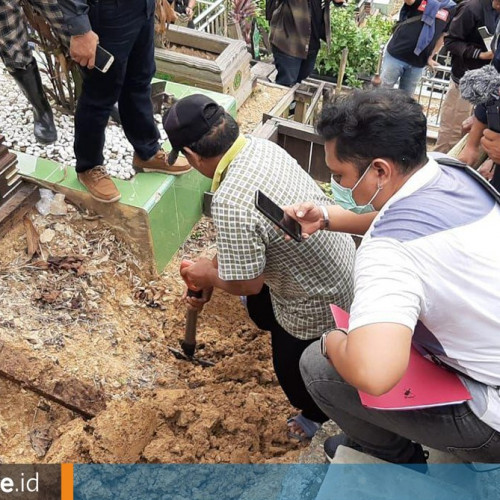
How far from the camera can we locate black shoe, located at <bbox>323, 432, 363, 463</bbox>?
8.65 ft

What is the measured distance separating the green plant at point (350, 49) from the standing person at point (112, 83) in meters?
6.07

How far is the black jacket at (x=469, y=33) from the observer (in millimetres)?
4969

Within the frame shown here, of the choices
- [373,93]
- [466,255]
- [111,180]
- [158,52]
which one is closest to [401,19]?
[158,52]

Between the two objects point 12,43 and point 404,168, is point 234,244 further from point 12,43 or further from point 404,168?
point 12,43

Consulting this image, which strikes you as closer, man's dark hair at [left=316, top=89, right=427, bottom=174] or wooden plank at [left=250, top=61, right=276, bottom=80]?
man's dark hair at [left=316, top=89, right=427, bottom=174]

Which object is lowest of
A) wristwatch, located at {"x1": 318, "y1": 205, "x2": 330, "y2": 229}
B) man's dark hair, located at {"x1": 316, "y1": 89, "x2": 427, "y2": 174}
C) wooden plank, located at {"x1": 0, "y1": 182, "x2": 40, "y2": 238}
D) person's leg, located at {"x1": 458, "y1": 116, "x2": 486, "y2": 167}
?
wooden plank, located at {"x1": 0, "y1": 182, "x2": 40, "y2": 238}

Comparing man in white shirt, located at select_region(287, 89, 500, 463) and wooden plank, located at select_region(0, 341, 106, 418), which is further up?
man in white shirt, located at select_region(287, 89, 500, 463)

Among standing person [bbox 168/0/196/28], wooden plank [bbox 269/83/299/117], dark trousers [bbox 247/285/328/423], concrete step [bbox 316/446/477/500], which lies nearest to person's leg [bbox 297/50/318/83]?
wooden plank [bbox 269/83/299/117]

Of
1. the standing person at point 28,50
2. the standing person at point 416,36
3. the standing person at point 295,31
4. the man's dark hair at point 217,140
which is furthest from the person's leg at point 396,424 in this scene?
the standing person at point 295,31

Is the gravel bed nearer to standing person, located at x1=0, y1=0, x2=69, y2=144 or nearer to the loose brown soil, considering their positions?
standing person, located at x1=0, y1=0, x2=69, y2=144

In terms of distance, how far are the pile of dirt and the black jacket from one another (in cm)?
276

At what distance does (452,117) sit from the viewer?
5449mm

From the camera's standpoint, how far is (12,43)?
12.3 feet

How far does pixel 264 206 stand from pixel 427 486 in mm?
1306
